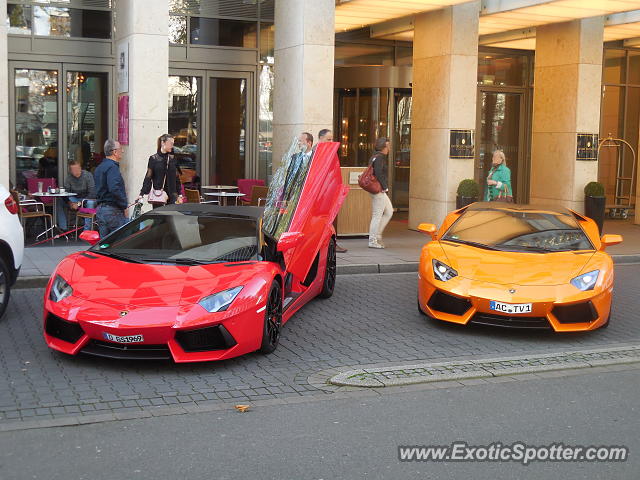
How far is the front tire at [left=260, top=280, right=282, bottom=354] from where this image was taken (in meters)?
7.86

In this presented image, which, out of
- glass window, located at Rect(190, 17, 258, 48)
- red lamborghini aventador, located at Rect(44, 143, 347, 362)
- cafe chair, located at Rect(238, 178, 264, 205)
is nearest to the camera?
red lamborghini aventador, located at Rect(44, 143, 347, 362)

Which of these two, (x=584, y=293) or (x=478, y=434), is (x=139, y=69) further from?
(x=478, y=434)

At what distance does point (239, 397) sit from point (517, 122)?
57.7 ft

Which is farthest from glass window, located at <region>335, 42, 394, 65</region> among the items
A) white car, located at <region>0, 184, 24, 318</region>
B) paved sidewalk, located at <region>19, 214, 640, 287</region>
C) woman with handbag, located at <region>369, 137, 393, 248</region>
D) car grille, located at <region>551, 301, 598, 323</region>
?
car grille, located at <region>551, 301, 598, 323</region>

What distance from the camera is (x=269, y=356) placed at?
8.02 meters

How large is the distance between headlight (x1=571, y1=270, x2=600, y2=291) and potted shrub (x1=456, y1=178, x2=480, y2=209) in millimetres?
7904

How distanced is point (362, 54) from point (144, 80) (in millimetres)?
7589

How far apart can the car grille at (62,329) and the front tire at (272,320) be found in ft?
5.18

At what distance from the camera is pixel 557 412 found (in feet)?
21.3

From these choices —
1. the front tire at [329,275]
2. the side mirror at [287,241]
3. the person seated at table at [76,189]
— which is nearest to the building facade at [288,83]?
the person seated at table at [76,189]

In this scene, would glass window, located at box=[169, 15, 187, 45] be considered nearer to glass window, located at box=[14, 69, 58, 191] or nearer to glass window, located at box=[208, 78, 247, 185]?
glass window, located at box=[208, 78, 247, 185]

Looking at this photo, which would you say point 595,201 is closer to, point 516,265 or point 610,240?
point 610,240

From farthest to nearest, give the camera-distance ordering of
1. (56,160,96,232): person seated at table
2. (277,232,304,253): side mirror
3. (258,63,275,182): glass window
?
(258,63,275,182): glass window
(56,160,96,232): person seated at table
(277,232,304,253): side mirror

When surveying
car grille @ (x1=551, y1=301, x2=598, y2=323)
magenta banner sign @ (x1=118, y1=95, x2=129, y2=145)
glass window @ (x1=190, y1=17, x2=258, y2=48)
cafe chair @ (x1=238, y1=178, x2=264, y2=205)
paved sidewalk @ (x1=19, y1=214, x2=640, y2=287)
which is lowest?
paved sidewalk @ (x1=19, y1=214, x2=640, y2=287)
